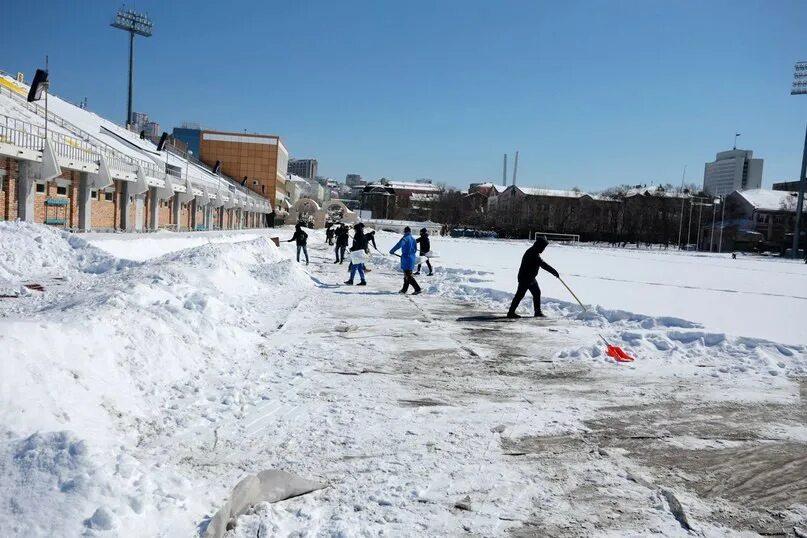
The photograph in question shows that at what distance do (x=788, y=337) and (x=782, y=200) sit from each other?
324 feet

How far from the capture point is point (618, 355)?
8641 millimetres

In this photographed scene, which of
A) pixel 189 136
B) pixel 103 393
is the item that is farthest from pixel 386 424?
pixel 189 136

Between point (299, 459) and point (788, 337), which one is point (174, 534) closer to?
point (299, 459)

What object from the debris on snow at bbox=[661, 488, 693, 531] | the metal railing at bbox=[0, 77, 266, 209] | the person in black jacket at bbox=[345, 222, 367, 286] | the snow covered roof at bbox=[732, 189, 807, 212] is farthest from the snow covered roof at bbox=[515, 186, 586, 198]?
the debris on snow at bbox=[661, 488, 693, 531]

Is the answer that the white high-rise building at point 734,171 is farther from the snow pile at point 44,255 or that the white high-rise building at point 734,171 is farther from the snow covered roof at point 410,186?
the snow pile at point 44,255

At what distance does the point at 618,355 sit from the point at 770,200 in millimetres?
100926

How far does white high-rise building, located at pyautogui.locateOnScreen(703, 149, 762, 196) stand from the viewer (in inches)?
6836

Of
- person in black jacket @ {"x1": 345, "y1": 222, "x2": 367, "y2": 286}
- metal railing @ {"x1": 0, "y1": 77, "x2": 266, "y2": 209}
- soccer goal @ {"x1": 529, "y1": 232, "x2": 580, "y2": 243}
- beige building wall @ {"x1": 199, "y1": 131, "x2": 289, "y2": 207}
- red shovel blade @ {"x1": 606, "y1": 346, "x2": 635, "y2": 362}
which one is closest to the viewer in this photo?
red shovel blade @ {"x1": 606, "y1": 346, "x2": 635, "y2": 362}

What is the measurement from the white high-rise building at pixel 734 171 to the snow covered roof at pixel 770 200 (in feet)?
258

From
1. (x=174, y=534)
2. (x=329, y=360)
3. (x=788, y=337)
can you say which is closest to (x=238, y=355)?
(x=329, y=360)

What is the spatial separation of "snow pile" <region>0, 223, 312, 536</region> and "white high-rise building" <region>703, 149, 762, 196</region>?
606ft

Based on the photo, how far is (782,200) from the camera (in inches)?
3674

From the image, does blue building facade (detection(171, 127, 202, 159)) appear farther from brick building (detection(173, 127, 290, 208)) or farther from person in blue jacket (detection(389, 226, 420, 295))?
person in blue jacket (detection(389, 226, 420, 295))

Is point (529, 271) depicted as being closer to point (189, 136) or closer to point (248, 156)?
point (248, 156)
